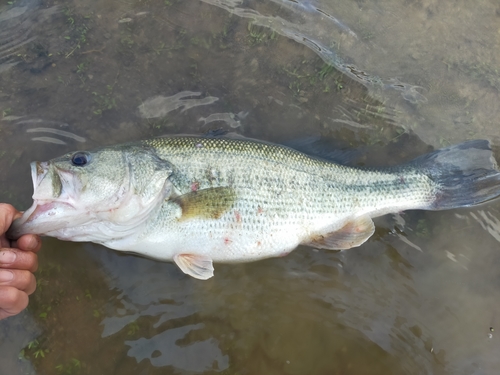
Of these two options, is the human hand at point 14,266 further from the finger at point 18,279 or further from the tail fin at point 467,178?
the tail fin at point 467,178

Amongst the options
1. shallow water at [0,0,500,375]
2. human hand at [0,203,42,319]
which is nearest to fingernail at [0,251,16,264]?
human hand at [0,203,42,319]

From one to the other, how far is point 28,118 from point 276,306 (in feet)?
10.1

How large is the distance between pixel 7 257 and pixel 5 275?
0.12 meters

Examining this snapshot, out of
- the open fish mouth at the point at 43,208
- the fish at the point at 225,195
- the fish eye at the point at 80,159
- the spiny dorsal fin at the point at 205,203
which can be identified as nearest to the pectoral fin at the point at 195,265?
the fish at the point at 225,195

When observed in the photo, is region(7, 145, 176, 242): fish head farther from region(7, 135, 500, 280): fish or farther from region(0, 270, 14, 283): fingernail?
region(0, 270, 14, 283): fingernail

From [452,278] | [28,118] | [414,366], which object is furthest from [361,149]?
[28,118]

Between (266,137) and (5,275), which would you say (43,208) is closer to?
(5,275)

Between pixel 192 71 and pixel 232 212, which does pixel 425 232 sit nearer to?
pixel 232 212

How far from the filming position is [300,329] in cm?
367

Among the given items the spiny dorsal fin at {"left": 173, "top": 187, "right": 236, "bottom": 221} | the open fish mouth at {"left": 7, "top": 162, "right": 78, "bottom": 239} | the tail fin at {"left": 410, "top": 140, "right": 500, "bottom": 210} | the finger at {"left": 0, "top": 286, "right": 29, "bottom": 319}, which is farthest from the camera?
the tail fin at {"left": 410, "top": 140, "right": 500, "bottom": 210}

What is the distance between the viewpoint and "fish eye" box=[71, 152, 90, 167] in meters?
3.07

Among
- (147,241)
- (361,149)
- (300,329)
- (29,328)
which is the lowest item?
(29,328)

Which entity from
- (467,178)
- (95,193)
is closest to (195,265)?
(95,193)

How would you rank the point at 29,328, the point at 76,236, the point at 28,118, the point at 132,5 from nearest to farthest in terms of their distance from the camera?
the point at 76,236, the point at 29,328, the point at 28,118, the point at 132,5
